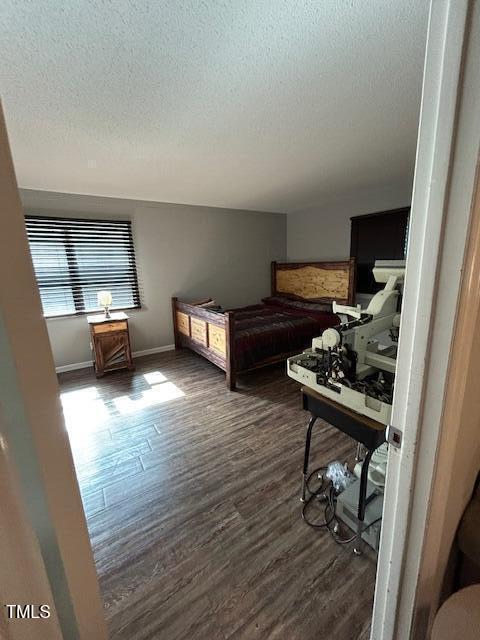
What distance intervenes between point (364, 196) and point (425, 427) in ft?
13.2

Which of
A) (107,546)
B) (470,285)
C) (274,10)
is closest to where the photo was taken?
(470,285)

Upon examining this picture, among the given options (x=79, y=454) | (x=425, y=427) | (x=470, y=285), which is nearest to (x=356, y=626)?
(x=425, y=427)

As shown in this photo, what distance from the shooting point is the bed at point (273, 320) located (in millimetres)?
3053

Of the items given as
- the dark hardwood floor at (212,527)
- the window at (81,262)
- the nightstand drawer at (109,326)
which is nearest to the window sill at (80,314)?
the window at (81,262)

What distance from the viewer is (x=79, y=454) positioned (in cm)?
204

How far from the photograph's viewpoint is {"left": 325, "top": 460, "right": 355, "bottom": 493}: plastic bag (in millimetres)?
1616

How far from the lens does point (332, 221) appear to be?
4375 mm

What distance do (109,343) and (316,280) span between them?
10.8 feet

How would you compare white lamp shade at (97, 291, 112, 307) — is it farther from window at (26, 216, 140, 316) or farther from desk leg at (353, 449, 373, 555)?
desk leg at (353, 449, 373, 555)

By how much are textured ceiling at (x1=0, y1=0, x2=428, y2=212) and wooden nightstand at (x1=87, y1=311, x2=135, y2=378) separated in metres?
1.65

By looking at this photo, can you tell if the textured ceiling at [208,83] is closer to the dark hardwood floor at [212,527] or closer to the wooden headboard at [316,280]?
the wooden headboard at [316,280]

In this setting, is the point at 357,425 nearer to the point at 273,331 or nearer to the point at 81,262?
the point at 273,331

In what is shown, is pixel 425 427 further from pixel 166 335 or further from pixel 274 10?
pixel 166 335

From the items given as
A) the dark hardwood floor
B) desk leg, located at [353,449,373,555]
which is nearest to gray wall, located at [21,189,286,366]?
the dark hardwood floor
